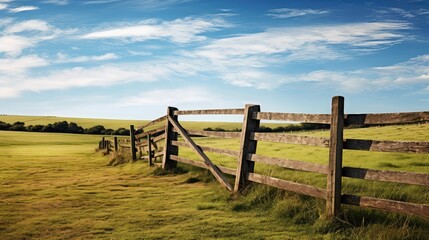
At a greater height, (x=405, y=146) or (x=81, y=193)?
(x=405, y=146)

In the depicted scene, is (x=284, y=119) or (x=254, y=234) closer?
(x=254, y=234)

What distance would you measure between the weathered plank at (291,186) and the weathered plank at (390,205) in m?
0.48

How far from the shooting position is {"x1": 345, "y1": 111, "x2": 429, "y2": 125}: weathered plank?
589 cm

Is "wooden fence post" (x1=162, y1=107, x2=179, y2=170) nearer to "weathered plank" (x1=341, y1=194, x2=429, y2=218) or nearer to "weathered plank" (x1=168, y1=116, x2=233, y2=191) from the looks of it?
"weathered plank" (x1=168, y1=116, x2=233, y2=191)

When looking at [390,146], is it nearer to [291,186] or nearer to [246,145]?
[291,186]

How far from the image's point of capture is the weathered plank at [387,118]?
5891 mm

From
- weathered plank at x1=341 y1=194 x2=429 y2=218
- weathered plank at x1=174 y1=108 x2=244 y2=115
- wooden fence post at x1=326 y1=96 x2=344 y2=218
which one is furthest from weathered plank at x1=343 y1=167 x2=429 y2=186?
weathered plank at x1=174 y1=108 x2=244 y2=115

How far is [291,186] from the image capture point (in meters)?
7.69

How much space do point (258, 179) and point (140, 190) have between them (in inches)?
151

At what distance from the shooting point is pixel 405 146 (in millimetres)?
5871

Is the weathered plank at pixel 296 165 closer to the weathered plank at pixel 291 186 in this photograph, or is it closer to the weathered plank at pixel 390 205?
the weathered plank at pixel 291 186

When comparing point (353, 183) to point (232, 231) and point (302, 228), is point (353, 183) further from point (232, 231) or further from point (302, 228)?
point (232, 231)

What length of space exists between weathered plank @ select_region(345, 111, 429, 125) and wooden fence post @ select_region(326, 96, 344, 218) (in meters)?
0.22

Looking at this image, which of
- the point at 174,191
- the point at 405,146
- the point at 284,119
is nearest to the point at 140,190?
the point at 174,191
